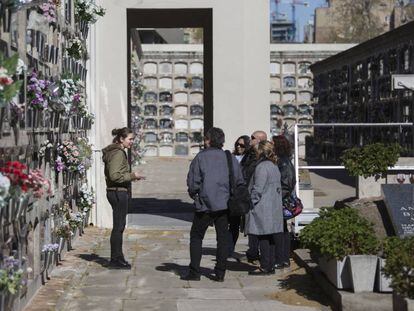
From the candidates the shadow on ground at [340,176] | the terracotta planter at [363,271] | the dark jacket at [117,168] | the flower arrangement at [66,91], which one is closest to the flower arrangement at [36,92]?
the flower arrangement at [66,91]

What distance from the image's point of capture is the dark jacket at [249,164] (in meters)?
8.03

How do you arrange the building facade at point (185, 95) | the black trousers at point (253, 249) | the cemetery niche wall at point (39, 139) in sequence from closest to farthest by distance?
the cemetery niche wall at point (39, 139)
the black trousers at point (253, 249)
the building facade at point (185, 95)

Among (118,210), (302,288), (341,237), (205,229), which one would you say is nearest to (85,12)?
(118,210)

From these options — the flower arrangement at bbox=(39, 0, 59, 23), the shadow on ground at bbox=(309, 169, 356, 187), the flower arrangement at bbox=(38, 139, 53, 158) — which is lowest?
the shadow on ground at bbox=(309, 169, 356, 187)

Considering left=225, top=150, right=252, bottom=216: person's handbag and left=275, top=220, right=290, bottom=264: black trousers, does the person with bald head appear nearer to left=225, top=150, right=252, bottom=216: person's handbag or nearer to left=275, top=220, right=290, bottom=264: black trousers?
left=275, top=220, right=290, bottom=264: black trousers

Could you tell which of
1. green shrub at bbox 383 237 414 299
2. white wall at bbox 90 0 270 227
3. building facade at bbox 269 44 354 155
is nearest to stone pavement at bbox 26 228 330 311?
green shrub at bbox 383 237 414 299

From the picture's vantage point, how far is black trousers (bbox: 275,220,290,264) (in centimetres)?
792

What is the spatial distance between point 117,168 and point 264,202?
1419 millimetres

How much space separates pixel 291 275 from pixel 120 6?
5381mm

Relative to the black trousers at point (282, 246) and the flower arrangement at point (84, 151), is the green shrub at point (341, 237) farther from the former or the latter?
the flower arrangement at point (84, 151)

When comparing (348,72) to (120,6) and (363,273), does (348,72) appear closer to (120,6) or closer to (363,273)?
(120,6)

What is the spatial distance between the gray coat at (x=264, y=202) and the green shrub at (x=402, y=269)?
204 cm

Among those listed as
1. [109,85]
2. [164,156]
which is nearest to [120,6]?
[109,85]

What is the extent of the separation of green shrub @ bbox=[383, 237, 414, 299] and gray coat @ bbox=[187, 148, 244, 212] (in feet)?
6.41
